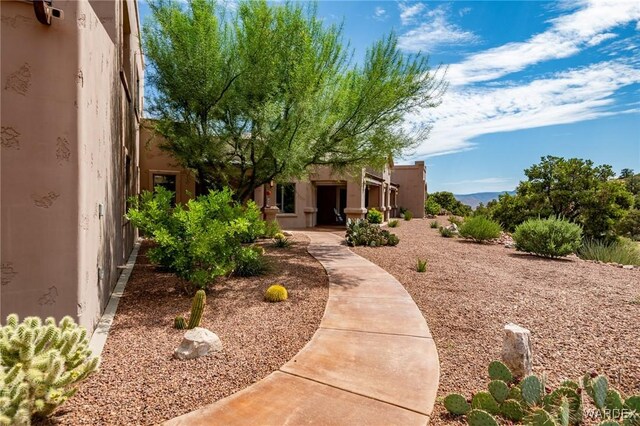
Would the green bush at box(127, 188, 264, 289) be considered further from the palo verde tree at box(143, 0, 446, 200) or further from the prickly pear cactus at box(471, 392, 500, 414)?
the prickly pear cactus at box(471, 392, 500, 414)

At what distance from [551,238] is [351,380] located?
11466 mm

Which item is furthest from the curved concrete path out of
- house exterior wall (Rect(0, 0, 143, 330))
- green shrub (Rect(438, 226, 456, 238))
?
green shrub (Rect(438, 226, 456, 238))

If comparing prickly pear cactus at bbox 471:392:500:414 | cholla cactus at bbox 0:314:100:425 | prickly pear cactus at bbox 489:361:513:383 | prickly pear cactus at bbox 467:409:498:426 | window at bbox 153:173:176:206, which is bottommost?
prickly pear cactus at bbox 471:392:500:414

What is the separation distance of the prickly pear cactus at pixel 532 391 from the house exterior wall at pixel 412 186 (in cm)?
3407

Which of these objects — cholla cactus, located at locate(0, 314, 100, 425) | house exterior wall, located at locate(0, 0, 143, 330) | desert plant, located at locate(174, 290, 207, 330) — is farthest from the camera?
desert plant, located at locate(174, 290, 207, 330)

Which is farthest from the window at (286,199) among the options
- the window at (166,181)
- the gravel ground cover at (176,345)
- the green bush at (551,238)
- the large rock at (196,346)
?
the large rock at (196,346)

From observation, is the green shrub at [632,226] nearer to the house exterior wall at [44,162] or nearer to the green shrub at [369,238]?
the green shrub at [369,238]

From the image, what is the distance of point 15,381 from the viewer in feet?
7.59

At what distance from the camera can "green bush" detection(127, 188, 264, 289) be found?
5695mm

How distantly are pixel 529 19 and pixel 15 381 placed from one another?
13684 millimetres

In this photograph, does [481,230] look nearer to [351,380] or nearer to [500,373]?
[500,373]

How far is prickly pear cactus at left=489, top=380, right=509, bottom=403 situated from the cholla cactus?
357 cm

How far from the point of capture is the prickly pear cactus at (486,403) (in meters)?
2.84

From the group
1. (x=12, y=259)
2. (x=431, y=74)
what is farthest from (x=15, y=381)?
(x=431, y=74)
